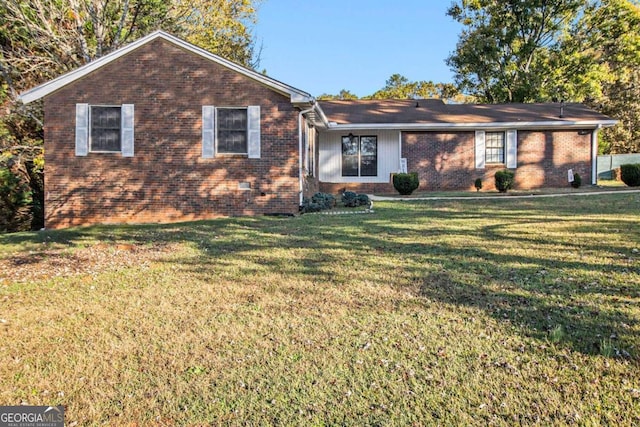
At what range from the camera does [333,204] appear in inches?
536

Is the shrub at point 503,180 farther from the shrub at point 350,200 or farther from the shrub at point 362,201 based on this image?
the shrub at point 350,200

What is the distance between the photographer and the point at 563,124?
698 inches

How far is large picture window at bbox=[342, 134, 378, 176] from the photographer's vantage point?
60.7 feet

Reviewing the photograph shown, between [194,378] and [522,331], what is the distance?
8.38ft

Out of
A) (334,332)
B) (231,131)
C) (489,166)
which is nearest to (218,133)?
(231,131)

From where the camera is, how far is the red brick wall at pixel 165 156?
11953 mm

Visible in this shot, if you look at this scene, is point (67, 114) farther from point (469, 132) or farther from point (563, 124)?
point (563, 124)

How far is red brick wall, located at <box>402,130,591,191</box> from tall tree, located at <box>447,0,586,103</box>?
29.1 ft

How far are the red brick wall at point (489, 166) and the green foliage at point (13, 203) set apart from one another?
13426 millimetres

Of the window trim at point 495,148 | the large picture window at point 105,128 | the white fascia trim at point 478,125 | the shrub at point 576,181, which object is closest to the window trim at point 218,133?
the large picture window at point 105,128

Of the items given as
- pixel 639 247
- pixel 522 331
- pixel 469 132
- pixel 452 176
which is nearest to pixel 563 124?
pixel 469 132

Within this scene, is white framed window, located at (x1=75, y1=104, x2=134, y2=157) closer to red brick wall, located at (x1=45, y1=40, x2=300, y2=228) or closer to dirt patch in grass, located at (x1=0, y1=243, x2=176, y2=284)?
red brick wall, located at (x1=45, y1=40, x2=300, y2=228)

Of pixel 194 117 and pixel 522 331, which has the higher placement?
pixel 194 117

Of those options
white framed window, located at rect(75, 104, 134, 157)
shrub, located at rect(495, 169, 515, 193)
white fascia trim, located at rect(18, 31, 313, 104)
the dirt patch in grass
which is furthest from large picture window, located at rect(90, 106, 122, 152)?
shrub, located at rect(495, 169, 515, 193)
